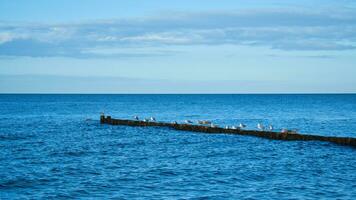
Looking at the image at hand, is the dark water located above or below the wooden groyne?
below

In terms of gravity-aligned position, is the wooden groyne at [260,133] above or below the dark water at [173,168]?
above

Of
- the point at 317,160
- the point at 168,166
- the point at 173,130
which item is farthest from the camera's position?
the point at 173,130

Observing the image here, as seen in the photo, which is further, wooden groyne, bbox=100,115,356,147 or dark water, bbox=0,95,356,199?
wooden groyne, bbox=100,115,356,147

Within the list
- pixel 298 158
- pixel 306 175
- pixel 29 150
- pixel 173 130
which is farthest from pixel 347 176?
pixel 173 130

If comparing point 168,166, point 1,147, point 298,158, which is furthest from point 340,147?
point 1,147

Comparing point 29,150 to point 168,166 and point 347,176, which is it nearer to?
point 168,166

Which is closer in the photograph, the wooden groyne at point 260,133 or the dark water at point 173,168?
the dark water at point 173,168

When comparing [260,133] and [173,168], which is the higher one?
→ [260,133]

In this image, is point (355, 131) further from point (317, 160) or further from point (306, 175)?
point (306, 175)

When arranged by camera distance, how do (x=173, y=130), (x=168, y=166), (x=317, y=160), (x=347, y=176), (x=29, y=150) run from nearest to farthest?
(x=347, y=176), (x=168, y=166), (x=317, y=160), (x=29, y=150), (x=173, y=130)

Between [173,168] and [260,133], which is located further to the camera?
[260,133]

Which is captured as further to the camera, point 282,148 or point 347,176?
point 282,148

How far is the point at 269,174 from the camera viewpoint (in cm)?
2802

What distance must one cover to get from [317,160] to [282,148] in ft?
20.3
